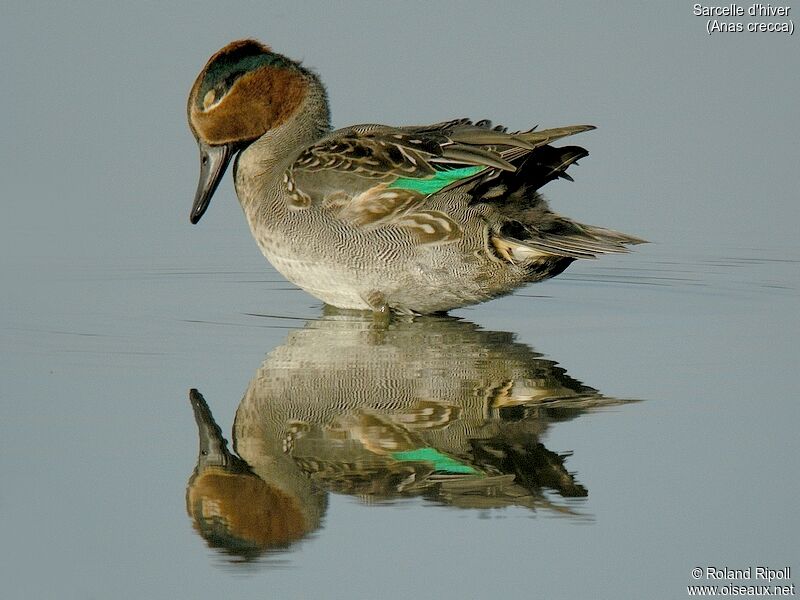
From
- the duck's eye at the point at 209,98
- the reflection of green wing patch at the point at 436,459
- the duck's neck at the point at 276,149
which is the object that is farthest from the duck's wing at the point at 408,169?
the reflection of green wing patch at the point at 436,459

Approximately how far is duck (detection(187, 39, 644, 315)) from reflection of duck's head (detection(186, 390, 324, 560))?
9.41 feet

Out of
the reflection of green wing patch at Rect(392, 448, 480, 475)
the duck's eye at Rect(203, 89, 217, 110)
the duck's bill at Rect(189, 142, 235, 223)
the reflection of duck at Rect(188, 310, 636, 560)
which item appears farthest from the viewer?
the duck's bill at Rect(189, 142, 235, 223)

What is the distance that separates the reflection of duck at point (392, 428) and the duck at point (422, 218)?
680mm

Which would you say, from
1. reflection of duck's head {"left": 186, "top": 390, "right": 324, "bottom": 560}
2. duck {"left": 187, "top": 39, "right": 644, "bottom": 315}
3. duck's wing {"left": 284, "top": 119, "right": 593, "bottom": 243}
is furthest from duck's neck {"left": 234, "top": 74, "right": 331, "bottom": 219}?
reflection of duck's head {"left": 186, "top": 390, "right": 324, "bottom": 560}

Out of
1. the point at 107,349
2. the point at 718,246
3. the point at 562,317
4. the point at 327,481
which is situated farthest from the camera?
the point at 718,246

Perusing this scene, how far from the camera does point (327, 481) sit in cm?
558

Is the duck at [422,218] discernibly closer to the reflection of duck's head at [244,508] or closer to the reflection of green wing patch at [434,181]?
the reflection of green wing patch at [434,181]

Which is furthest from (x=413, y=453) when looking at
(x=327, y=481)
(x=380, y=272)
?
(x=380, y=272)

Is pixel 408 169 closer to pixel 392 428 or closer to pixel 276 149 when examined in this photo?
pixel 276 149

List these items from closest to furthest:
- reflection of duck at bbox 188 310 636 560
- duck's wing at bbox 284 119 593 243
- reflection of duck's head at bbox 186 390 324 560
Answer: reflection of duck's head at bbox 186 390 324 560, reflection of duck at bbox 188 310 636 560, duck's wing at bbox 284 119 593 243

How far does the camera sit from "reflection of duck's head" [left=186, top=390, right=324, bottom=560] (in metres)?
5.31

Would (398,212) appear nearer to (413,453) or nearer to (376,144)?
(376,144)

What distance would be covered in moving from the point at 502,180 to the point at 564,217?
17.1 inches

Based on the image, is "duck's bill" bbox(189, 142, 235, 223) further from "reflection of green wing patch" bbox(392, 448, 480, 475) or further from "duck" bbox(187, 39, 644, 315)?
"reflection of green wing patch" bbox(392, 448, 480, 475)
